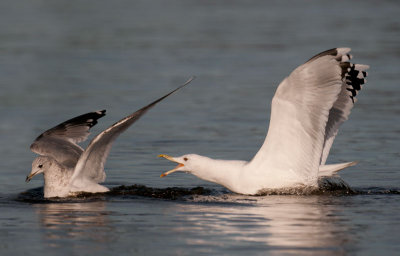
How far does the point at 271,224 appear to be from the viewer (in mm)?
9648

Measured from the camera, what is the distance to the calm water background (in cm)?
922

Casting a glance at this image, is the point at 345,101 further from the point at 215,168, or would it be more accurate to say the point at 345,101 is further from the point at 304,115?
the point at 215,168

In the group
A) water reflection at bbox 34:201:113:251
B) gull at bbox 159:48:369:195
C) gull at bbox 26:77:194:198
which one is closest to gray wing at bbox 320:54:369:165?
gull at bbox 159:48:369:195

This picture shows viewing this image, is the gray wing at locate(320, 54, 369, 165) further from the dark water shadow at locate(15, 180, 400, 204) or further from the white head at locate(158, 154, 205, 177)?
the white head at locate(158, 154, 205, 177)

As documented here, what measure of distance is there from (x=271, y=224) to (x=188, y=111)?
7536mm

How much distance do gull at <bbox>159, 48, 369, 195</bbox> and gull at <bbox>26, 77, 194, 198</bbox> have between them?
0.83 m

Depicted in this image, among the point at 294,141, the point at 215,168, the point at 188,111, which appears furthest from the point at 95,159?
the point at 188,111

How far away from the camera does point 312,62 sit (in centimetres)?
1087

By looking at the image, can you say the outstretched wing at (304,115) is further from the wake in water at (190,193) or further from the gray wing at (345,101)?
the gray wing at (345,101)

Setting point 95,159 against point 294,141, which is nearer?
point 294,141

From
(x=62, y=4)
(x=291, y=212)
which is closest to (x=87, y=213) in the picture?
(x=291, y=212)

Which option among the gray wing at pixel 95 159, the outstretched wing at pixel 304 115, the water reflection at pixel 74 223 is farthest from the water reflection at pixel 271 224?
the gray wing at pixel 95 159

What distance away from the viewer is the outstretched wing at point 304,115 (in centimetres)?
1092

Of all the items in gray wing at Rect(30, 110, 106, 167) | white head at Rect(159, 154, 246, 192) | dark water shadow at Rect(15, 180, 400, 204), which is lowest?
dark water shadow at Rect(15, 180, 400, 204)
